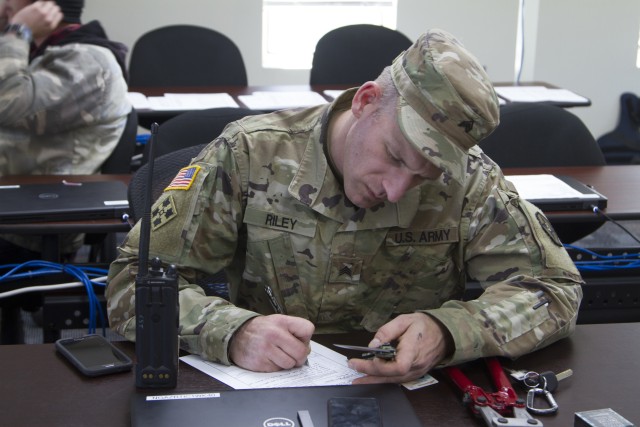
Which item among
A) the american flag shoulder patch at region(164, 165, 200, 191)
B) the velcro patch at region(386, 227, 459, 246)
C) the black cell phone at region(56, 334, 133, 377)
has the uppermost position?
the american flag shoulder patch at region(164, 165, 200, 191)

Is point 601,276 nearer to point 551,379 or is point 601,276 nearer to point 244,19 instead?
point 551,379

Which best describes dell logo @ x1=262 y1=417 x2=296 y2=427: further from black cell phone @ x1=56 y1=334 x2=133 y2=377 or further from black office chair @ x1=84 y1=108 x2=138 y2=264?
black office chair @ x1=84 y1=108 x2=138 y2=264

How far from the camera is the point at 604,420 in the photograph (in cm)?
119

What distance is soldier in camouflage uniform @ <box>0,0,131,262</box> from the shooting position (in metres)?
2.72

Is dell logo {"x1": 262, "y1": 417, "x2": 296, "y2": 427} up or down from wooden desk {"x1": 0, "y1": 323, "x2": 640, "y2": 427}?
up

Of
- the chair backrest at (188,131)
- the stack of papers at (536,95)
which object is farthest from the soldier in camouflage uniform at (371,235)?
the stack of papers at (536,95)

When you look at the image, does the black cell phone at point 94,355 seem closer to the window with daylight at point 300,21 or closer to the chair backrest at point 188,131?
the chair backrest at point 188,131

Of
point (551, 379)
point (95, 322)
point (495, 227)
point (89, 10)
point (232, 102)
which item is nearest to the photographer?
point (551, 379)

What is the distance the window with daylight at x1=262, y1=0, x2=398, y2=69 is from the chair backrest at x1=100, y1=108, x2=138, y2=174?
8.55 feet

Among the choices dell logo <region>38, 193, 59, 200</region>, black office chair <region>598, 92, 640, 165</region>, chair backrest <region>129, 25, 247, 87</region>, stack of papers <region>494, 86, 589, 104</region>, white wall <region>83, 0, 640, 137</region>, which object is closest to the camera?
dell logo <region>38, 193, 59, 200</region>

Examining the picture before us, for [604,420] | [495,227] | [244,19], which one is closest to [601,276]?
[495,227]

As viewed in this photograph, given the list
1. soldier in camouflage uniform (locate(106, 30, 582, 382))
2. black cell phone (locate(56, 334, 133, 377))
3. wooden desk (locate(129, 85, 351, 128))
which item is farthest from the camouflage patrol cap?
wooden desk (locate(129, 85, 351, 128))

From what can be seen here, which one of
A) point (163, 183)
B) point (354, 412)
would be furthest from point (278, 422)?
point (163, 183)

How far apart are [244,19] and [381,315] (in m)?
3.96
